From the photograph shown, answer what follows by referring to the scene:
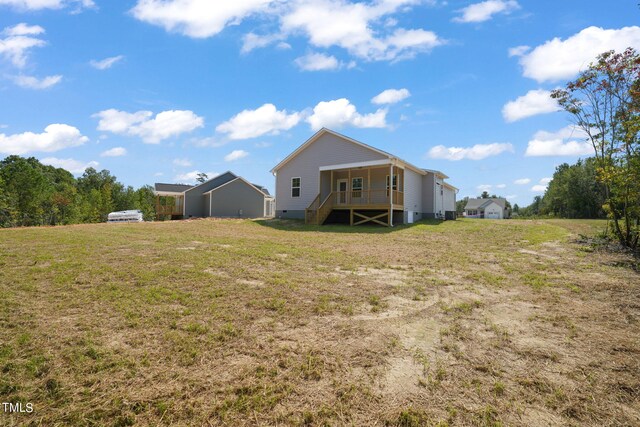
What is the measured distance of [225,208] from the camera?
30031mm

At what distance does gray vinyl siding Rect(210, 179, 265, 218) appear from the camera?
2964 cm

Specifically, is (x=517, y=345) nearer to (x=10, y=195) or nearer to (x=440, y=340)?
(x=440, y=340)

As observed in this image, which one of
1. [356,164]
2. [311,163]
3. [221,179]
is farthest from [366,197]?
[221,179]

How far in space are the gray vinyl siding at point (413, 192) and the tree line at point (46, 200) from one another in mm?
41458

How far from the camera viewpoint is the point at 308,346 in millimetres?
3211

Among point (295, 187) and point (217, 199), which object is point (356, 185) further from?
point (217, 199)

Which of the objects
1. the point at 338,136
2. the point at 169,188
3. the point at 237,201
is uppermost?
the point at 338,136

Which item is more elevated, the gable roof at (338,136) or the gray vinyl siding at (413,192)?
the gable roof at (338,136)

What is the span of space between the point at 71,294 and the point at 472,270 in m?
7.22

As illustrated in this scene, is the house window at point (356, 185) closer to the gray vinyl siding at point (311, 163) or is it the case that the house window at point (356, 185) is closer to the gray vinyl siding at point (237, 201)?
the gray vinyl siding at point (311, 163)

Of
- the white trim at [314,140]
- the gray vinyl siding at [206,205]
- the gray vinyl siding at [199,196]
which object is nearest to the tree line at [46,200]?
the gray vinyl siding at [199,196]

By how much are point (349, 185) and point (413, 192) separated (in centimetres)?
445

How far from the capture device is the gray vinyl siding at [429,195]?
22531 millimetres

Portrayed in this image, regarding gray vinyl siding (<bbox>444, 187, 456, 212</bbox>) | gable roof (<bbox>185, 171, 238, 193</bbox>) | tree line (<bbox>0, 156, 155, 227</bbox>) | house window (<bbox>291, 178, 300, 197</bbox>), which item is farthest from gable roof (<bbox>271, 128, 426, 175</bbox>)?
tree line (<bbox>0, 156, 155, 227</bbox>)
